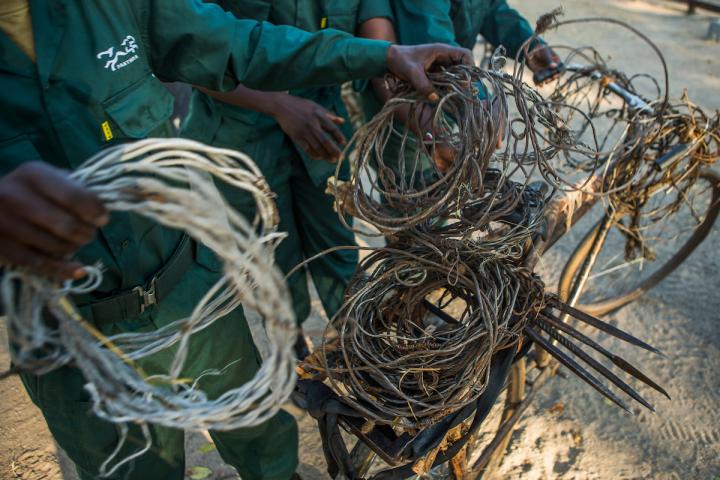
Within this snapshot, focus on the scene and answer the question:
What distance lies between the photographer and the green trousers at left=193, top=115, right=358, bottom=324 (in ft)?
8.21

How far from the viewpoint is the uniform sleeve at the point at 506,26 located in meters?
2.84

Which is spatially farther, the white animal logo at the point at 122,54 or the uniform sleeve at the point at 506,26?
the uniform sleeve at the point at 506,26

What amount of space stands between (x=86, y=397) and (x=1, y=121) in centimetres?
71

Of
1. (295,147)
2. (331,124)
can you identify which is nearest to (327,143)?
(331,124)

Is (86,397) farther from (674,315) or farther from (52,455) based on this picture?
(674,315)

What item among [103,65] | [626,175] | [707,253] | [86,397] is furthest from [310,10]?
[707,253]

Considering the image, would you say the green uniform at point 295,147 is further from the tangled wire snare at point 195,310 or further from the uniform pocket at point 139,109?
the tangled wire snare at point 195,310

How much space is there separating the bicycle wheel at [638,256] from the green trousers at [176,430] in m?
1.31

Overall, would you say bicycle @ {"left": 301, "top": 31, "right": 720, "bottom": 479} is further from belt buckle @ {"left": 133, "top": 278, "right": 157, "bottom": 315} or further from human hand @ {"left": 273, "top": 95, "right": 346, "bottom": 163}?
human hand @ {"left": 273, "top": 95, "right": 346, "bottom": 163}

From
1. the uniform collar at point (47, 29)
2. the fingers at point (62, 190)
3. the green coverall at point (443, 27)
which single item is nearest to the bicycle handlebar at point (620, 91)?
the green coverall at point (443, 27)

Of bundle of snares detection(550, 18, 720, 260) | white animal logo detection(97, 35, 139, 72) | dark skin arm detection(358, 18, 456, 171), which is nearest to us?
white animal logo detection(97, 35, 139, 72)

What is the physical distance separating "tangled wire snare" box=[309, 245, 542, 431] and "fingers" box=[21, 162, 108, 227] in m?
0.71

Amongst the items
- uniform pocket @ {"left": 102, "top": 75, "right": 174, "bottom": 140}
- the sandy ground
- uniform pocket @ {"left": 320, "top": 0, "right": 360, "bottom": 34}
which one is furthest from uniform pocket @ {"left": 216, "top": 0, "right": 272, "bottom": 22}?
the sandy ground

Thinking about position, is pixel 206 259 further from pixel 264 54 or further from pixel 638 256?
pixel 638 256
